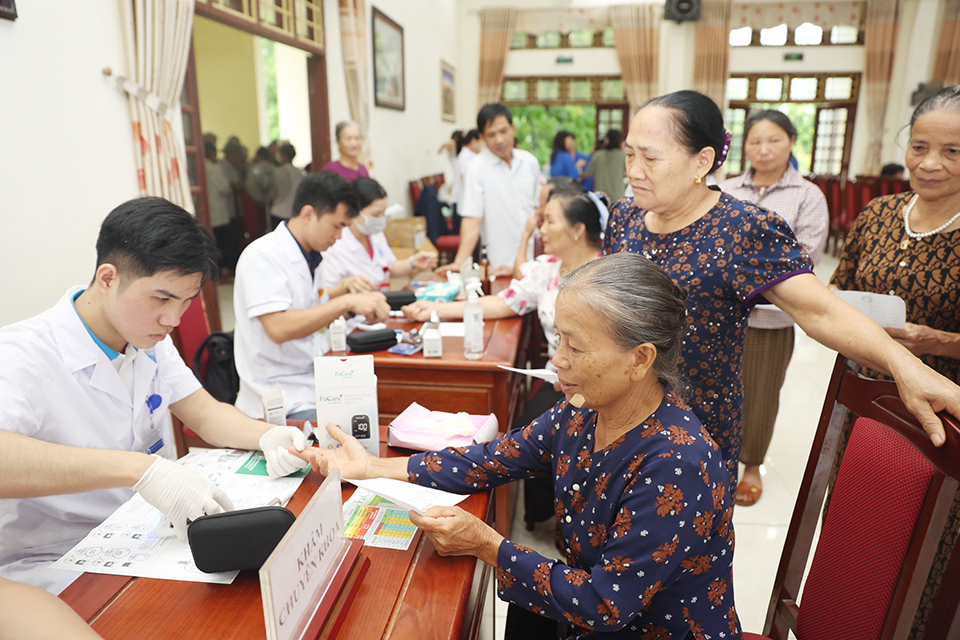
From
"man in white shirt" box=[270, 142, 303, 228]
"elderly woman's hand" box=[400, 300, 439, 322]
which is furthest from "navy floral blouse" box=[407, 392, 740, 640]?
"man in white shirt" box=[270, 142, 303, 228]

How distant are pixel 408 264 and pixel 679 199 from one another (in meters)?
2.35

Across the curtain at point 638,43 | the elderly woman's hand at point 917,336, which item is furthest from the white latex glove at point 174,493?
the curtain at point 638,43

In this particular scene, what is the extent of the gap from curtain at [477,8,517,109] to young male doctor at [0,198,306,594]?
383 inches

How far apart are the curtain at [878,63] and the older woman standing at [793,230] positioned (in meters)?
9.11

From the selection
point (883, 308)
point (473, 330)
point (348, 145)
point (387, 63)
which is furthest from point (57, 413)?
point (387, 63)

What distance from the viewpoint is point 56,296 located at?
2.49m

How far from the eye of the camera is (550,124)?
1074 centimetres

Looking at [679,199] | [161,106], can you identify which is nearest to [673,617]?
[679,199]

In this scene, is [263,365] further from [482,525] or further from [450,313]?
[482,525]

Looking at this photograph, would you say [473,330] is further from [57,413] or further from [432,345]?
[57,413]

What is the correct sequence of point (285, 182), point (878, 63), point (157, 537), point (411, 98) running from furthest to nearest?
point (878, 63), point (411, 98), point (285, 182), point (157, 537)

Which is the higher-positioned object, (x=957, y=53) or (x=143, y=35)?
(x=957, y=53)

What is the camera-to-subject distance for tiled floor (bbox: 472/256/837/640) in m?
2.05

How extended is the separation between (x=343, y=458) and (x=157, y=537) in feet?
1.23
